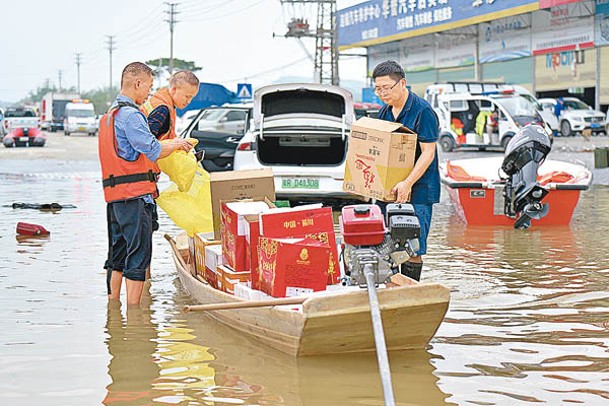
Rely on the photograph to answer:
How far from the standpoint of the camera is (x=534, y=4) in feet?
148

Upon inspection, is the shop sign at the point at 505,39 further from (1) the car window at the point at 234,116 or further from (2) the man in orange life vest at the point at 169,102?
(2) the man in orange life vest at the point at 169,102

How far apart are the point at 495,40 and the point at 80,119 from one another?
25.5m

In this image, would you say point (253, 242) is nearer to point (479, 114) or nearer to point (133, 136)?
point (133, 136)

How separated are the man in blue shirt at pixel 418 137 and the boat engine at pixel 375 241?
0.91m

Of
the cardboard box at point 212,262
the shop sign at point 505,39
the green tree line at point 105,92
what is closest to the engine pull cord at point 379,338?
the cardboard box at point 212,262

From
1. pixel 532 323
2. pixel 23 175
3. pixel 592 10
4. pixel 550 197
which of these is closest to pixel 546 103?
pixel 592 10

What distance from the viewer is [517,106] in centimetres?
3241

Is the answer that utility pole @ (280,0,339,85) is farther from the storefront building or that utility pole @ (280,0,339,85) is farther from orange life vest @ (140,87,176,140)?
orange life vest @ (140,87,176,140)

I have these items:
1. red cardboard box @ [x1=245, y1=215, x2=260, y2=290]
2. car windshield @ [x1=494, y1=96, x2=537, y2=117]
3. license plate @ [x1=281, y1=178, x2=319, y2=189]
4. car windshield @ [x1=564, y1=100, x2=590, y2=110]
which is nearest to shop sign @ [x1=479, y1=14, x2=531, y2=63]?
car windshield @ [x1=564, y1=100, x2=590, y2=110]

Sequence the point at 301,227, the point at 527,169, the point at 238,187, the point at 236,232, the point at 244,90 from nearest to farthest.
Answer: the point at 301,227 < the point at 236,232 < the point at 238,187 < the point at 527,169 < the point at 244,90

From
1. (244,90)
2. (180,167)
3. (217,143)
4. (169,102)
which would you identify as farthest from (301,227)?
(244,90)

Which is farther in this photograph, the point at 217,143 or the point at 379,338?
the point at 217,143

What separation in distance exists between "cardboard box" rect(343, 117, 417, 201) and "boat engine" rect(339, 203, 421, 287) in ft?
3.04

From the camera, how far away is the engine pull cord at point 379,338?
4.66m
